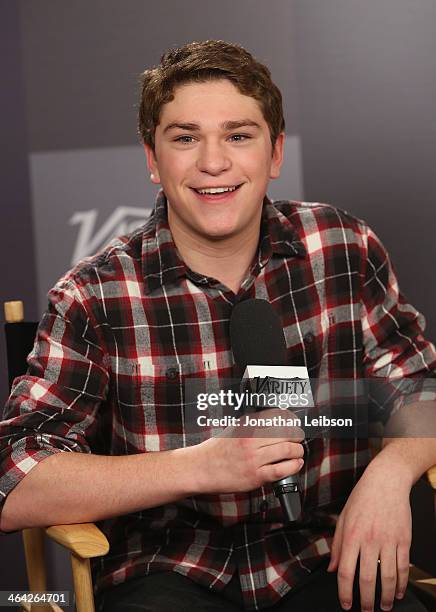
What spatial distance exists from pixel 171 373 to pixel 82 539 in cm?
46

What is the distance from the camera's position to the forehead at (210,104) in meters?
2.01

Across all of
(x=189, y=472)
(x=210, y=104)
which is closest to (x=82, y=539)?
(x=189, y=472)

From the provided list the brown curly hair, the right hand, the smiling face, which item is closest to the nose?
the smiling face

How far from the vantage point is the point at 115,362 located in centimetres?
203

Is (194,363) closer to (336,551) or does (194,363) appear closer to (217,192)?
(217,192)

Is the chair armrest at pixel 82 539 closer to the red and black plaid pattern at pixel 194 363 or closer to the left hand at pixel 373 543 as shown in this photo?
the red and black plaid pattern at pixel 194 363

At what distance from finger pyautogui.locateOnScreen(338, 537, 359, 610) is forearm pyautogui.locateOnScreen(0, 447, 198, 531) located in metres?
0.34

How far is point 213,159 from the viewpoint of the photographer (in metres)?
2.00

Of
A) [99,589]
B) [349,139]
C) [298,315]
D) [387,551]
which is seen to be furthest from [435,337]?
[99,589]

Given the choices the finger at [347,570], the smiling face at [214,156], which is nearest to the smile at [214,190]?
the smiling face at [214,156]

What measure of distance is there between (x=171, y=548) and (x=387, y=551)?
49 cm

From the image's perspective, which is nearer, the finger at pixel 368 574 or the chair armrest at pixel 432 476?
the finger at pixel 368 574

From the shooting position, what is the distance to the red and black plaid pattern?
1.96 meters

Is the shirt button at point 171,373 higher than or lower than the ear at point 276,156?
lower
